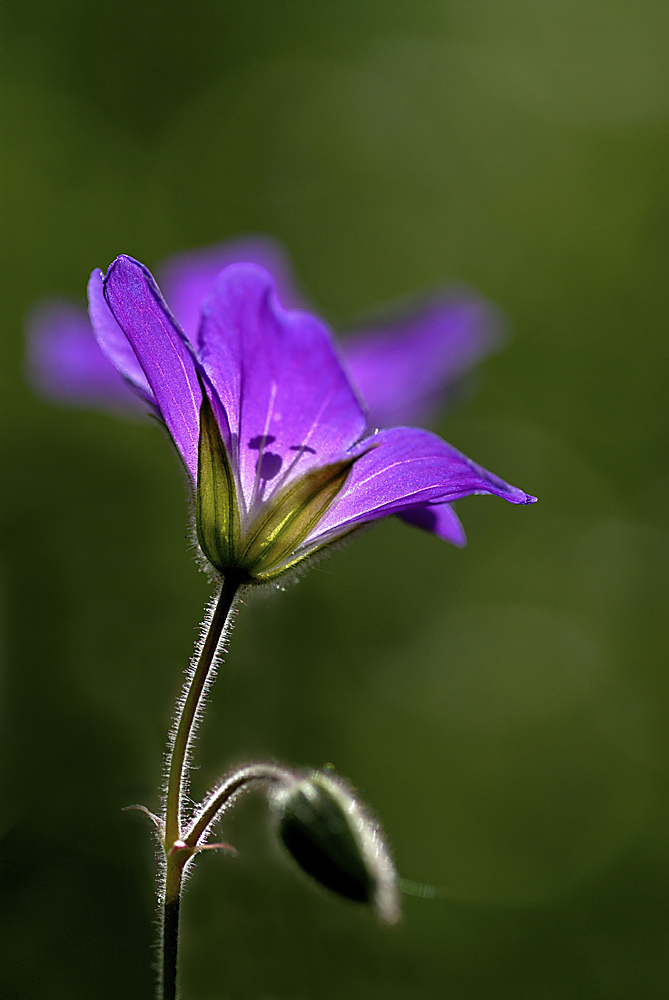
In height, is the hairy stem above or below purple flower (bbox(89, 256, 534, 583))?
below

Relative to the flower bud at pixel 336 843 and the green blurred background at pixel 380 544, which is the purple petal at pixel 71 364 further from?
the flower bud at pixel 336 843

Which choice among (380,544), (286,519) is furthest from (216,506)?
(380,544)

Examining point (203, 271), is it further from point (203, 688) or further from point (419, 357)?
point (203, 688)

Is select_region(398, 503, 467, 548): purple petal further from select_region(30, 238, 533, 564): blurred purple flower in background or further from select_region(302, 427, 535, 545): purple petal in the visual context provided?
select_region(302, 427, 535, 545): purple petal

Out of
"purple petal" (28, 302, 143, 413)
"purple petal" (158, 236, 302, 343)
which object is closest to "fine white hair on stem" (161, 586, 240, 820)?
"purple petal" (28, 302, 143, 413)

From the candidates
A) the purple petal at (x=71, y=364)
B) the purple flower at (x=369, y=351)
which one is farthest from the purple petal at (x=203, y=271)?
the purple petal at (x=71, y=364)
